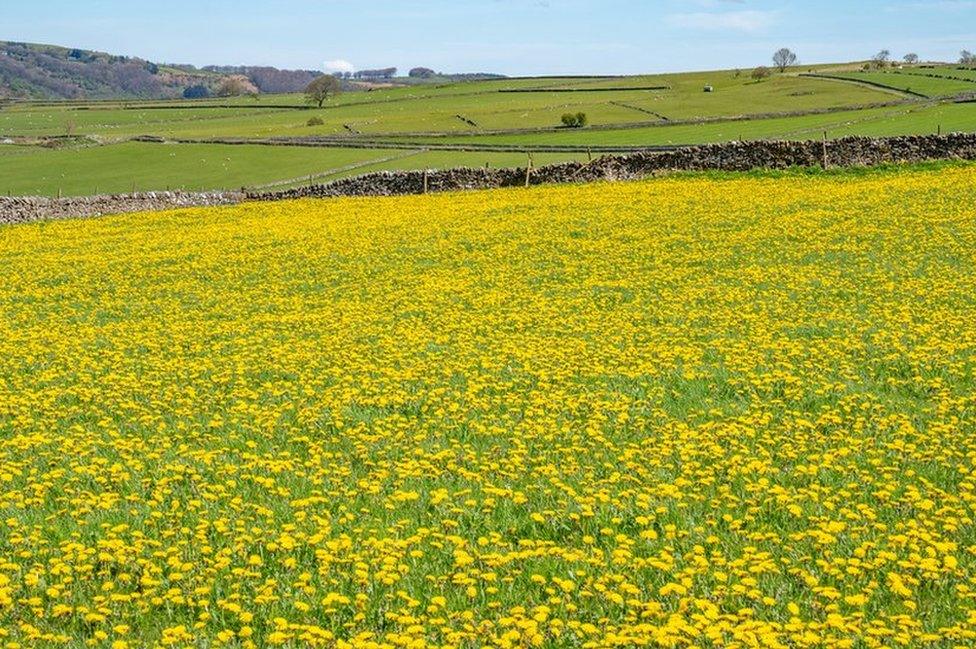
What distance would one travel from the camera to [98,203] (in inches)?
1982

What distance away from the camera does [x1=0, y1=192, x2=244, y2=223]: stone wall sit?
48219 millimetres

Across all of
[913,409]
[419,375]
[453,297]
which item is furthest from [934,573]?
[453,297]

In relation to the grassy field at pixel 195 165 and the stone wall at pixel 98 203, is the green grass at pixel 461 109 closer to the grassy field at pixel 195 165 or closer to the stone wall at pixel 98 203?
the grassy field at pixel 195 165

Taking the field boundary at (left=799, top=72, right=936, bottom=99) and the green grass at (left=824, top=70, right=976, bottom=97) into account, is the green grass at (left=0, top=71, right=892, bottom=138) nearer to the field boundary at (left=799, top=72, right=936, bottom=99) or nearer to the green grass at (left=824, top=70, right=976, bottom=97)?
the field boundary at (left=799, top=72, right=936, bottom=99)

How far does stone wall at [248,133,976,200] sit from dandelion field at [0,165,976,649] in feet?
70.9

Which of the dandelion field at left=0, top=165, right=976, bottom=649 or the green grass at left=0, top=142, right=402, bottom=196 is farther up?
the green grass at left=0, top=142, right=402, bottom=196

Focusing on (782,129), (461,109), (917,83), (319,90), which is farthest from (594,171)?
(319,90)

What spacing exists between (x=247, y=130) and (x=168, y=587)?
11518 centimetres

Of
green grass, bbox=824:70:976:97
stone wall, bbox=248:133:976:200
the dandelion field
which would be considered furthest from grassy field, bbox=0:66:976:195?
the dandelion field

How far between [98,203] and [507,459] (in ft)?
147

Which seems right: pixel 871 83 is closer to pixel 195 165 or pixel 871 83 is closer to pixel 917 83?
pixel 917 83

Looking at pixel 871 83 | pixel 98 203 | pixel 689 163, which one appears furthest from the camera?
pixel 871 83

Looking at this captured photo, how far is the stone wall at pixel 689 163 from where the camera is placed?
150 ft

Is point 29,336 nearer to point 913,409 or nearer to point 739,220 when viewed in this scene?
point 913,409
